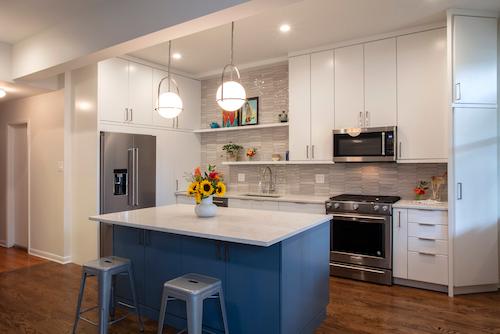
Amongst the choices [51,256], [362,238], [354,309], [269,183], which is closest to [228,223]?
[354,309]

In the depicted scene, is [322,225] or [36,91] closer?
[322,225]

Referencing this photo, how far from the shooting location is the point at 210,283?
7.25 ft

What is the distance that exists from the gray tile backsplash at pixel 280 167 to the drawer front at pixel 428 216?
59 centimetres

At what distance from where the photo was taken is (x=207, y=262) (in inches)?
98.4

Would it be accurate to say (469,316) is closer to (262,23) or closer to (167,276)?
(167,276)

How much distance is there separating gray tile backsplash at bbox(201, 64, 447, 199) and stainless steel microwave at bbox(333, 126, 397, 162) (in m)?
0.39

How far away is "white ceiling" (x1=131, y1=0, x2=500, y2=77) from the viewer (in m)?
3.17

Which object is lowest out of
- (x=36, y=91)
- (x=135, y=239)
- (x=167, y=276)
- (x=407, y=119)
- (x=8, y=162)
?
(x=167, y=276)

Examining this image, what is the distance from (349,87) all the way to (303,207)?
1.51 metres

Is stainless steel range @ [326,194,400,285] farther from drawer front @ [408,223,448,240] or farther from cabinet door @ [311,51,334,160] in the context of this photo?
cabinet door @ [311,51,334,160]

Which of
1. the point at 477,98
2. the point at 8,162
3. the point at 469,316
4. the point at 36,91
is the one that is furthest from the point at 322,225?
the point at 8,162

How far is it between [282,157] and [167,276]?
106 inches

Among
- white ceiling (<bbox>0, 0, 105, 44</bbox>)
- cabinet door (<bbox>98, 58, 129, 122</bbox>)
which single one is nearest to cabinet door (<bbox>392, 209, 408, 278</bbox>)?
cabinet door (<bbox>98, 58, 129, 122</bbox>)

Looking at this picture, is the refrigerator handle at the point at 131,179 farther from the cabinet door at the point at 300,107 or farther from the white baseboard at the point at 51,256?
the cabinet door at the point at 300,107
